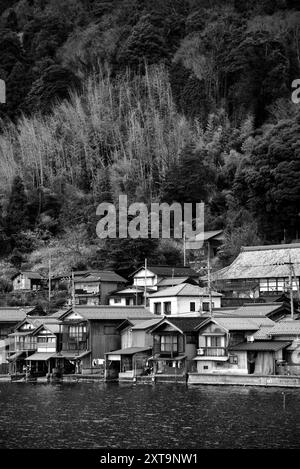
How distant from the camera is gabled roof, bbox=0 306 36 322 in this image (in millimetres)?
62500

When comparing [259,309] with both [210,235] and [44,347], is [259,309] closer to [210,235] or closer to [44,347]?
[44,347]

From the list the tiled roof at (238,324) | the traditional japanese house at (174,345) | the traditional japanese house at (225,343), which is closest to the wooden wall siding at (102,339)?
the traditional japanese house at (174,345)

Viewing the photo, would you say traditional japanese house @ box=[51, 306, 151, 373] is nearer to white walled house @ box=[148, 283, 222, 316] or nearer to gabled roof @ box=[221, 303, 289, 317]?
white walled house @ box=[148, 283, 222, 316]

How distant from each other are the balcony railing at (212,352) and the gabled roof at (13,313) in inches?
728

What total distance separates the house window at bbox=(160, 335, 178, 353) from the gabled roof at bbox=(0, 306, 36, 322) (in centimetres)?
1563

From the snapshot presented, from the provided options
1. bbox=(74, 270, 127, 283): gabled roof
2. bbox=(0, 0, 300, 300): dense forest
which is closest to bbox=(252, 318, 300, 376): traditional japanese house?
bbox=(0, 0, 300, 300): dense forest

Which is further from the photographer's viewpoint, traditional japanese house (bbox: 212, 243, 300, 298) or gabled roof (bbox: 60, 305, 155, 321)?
traditional japanese house (bbox: 212, 243, 300, 298)

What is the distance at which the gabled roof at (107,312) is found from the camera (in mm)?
55500

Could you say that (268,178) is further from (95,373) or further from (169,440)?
(169,440)

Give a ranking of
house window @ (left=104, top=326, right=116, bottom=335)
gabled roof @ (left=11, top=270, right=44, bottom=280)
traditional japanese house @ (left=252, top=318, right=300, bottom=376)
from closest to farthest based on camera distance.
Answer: traditional japanese house @ (left=252, top=318, right=300, bottom=376) → house window @ (left=104, top=326, right=116, bottom=335) → gabled roof @ (left=11, top=270, right=44, bottom=280)

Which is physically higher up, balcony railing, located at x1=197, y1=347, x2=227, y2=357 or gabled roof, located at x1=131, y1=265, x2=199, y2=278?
gabled roof, located at x1=131, y1=265, x2=199, y2=278

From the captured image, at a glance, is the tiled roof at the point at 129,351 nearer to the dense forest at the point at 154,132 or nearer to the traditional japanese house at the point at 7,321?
the traditional japanese house at the point at 7,321

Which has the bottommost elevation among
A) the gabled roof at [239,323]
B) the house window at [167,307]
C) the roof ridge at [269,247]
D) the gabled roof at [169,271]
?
the gabled roof at [239,323]

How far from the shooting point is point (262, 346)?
46.3 meters
